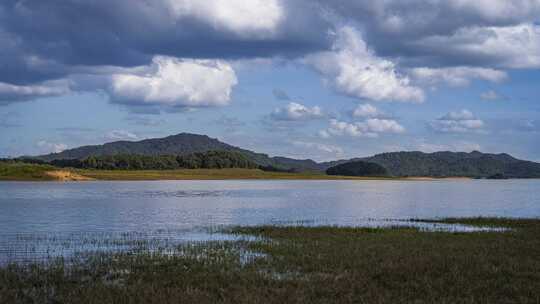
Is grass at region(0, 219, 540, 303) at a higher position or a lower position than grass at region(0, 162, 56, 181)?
lower

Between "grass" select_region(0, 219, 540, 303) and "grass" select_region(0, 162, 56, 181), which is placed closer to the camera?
"grass" select_region(0, 219, 540, 303)

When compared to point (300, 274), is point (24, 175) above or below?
above

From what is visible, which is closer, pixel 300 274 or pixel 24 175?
pixel 300 274

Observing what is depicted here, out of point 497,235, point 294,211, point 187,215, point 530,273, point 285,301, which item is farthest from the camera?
point 294,211

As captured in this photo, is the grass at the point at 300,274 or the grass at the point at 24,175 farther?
the grass at the point at 24,175

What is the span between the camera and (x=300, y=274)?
24469 mm

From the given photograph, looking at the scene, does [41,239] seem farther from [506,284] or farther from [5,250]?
[506,284]

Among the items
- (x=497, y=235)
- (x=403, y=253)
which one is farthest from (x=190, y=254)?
(x=497, y=235)

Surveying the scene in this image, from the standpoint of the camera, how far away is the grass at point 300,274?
1955 centimetres

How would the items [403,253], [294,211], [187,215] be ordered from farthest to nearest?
[294,211] → [187,215] → [403,253]

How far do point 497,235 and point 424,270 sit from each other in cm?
1800

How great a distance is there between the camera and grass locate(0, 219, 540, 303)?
19.5 m

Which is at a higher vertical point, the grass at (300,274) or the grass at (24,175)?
the grass at (24,175)

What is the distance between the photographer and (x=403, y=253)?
29.7 metres
